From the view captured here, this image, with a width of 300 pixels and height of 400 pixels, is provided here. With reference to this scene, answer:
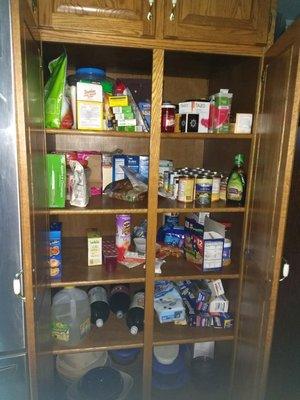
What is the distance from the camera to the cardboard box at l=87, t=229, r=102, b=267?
1.36 metres

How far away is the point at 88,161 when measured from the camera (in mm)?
1501

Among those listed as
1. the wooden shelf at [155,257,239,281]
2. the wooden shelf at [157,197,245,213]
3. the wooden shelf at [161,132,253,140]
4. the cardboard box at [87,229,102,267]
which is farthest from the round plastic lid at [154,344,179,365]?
the wooden shelf at [161,132,253,140]

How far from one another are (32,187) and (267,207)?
2.75 feet

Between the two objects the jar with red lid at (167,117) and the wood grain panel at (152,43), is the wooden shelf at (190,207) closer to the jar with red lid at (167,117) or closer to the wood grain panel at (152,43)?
the jar with red lid at (167,117)

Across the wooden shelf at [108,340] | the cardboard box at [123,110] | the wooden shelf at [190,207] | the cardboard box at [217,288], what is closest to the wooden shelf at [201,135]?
the cardboard box at [123,110]

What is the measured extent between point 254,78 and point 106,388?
159cm

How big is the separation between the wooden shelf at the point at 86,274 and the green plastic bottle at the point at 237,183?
54 centimetres

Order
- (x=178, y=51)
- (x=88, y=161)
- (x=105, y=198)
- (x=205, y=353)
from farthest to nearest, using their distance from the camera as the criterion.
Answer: (x=205, y=353), (x=88, y=161), (x=105, y=198), (x=178, y=51)

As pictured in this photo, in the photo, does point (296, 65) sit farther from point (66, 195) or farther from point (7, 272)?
point (7, 272)

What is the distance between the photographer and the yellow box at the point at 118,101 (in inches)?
47.9

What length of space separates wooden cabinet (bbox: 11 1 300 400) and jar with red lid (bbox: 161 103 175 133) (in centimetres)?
6

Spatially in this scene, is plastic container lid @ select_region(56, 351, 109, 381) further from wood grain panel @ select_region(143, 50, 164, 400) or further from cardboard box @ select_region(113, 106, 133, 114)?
cardboard box @ select_region(113, 106, 133, 114)

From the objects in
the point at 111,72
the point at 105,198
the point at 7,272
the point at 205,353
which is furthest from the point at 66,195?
the point at 205,353

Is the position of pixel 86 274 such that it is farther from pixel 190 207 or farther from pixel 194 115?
pixel 194 115
